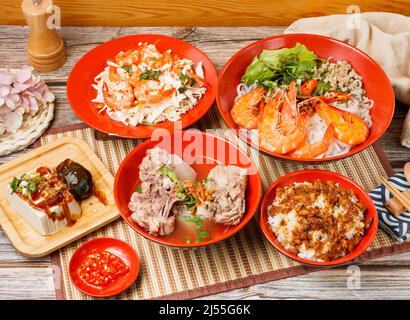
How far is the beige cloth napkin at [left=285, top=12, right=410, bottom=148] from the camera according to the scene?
11.0 ft

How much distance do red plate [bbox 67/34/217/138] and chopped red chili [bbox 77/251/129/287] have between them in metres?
0.60

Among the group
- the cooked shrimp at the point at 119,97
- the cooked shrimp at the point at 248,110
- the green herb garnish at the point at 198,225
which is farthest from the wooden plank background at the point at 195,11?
the green herb garnish at the point at 198,225

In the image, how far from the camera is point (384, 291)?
2.71 metres

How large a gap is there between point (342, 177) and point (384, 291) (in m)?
0.50

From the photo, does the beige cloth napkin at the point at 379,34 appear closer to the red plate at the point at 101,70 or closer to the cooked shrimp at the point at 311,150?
the cooked shrimp at the point at 311,150

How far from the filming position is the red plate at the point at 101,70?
3.06 metres

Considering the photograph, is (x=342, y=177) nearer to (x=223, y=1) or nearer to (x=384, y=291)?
(x=384, y=291)

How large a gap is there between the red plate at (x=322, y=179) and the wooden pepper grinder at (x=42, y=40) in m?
1.40

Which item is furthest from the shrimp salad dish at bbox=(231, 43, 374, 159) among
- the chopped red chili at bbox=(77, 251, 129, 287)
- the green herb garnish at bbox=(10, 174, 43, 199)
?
the green herb garnish at bbox=(10, 174, 43, 199)

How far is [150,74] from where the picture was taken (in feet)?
10.5

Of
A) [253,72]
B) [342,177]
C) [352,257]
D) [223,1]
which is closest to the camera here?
[352,257]

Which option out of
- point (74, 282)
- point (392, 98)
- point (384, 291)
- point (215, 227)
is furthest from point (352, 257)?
point (74, 282)

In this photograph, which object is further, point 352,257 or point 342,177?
point 342,177

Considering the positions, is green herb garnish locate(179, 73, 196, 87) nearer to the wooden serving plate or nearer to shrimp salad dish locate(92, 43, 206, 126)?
shrimp salad dish locate(92, 43, 206, 126)
